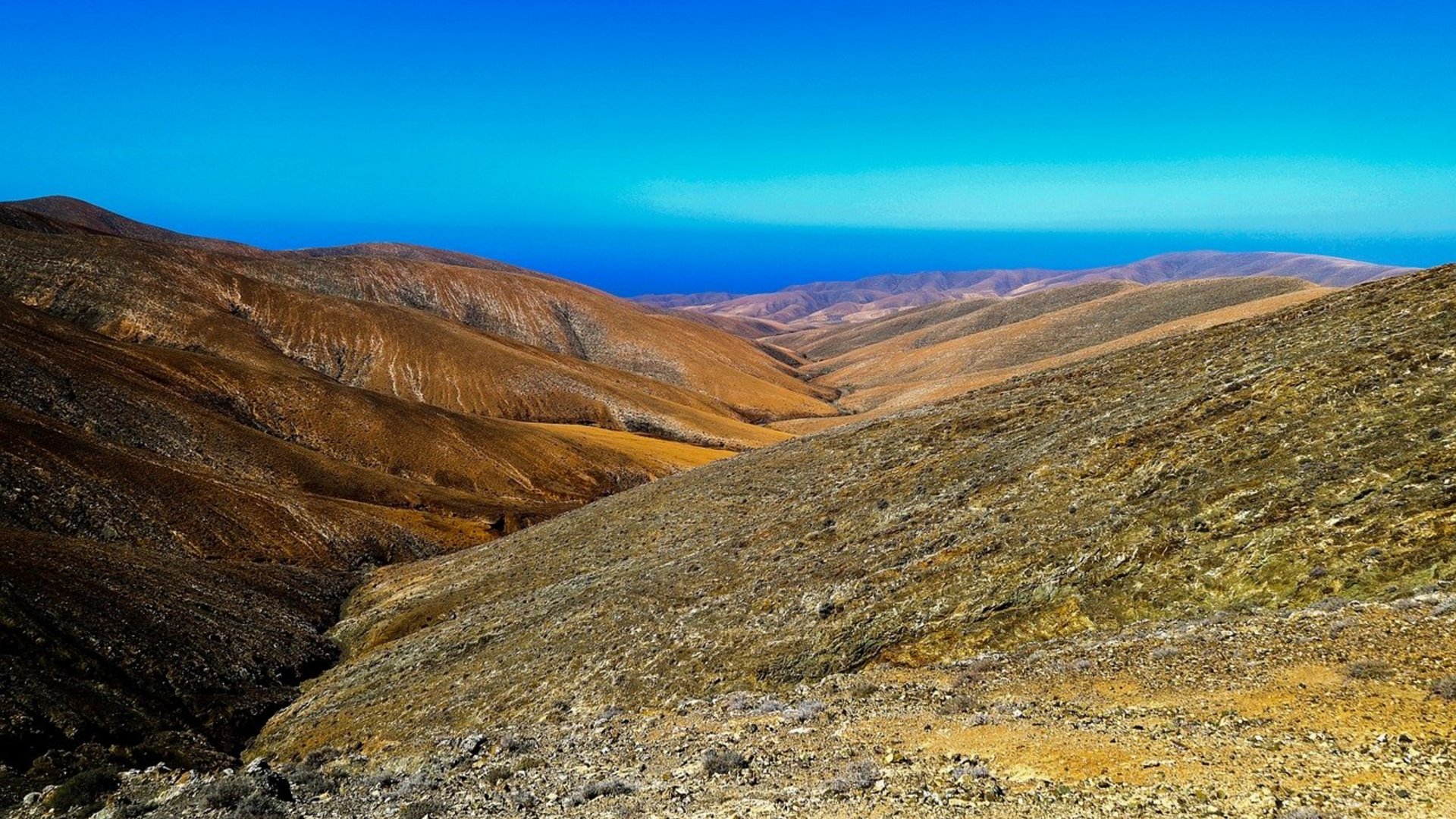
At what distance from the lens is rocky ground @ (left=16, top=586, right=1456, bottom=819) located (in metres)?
9.27

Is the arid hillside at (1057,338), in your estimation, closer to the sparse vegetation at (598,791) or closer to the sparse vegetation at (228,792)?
the sparse vegetation at (598,791)

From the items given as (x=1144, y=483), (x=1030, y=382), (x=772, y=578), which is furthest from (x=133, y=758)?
(x=1030, y=382)

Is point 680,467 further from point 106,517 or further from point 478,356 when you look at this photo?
point 106,517

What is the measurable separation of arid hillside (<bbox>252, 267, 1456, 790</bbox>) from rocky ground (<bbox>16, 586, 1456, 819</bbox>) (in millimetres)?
1078

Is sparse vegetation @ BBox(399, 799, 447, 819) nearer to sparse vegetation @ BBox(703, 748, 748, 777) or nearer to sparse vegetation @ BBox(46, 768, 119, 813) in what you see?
sparse vegetation @ BBox(703, 748, 748, 777)

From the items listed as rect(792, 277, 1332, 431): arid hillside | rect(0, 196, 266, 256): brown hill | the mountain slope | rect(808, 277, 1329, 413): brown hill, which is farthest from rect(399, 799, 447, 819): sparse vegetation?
rect(0, 196, 266, 256): brown hill

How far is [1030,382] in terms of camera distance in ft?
122

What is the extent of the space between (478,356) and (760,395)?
5072cm

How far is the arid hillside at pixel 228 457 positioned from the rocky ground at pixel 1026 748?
8.40 meters

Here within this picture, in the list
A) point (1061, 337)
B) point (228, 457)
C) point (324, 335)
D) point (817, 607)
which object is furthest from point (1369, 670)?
point (1061, 337)

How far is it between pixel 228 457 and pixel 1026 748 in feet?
181

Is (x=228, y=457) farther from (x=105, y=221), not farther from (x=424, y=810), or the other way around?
(x=105, y=221)

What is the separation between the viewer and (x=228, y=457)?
51531 millimetres

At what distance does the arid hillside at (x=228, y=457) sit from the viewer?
24.3m
